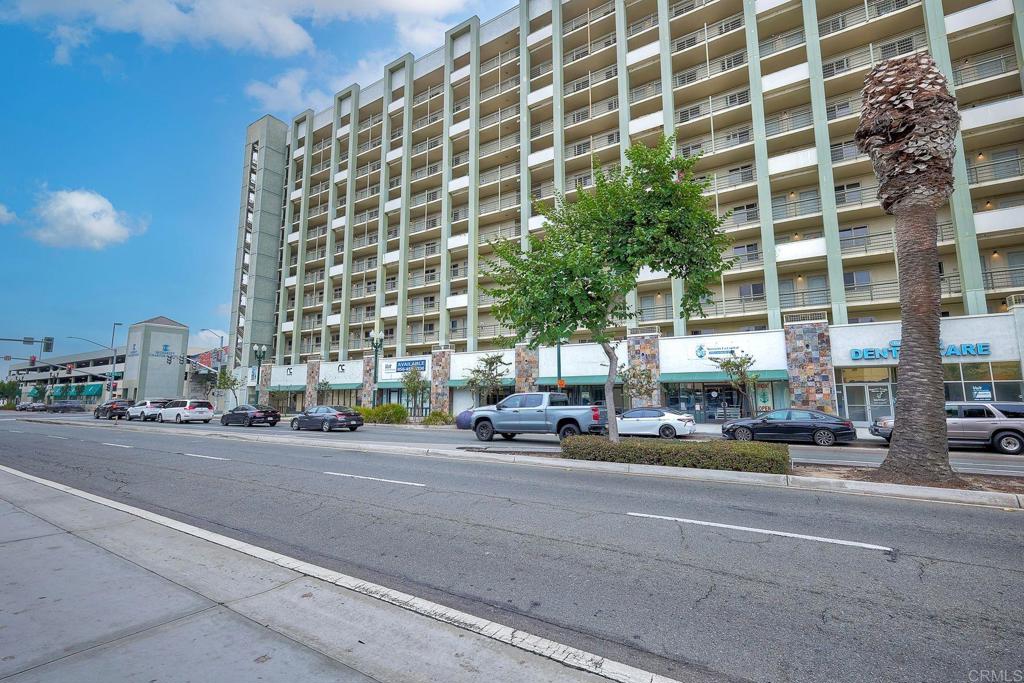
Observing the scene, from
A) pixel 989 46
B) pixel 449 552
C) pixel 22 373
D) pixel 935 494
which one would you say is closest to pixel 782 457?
pixel 935 494

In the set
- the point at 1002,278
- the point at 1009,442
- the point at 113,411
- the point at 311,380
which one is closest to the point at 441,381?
the point at 311,380

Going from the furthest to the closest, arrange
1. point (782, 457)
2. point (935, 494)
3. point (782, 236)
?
point (782, 236)
point (782, 457)
point (935, 494)

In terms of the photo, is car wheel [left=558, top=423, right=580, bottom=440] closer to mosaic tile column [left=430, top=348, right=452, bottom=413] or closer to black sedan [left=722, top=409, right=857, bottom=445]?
black sedan [left=722, top=409, right=857, bottom=445]

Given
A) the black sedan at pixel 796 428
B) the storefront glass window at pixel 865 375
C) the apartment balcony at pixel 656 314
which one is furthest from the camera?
the apartment balcony at pixel 656 314

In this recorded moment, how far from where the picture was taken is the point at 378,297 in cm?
4628

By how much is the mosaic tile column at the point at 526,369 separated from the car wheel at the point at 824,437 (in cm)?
1945

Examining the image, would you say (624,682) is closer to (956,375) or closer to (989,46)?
(956,375)

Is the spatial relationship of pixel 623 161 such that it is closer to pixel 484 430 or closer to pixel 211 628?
pixel 484 430

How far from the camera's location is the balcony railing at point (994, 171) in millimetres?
25062

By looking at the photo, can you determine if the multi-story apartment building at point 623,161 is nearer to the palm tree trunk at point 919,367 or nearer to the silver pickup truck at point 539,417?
the silver pickup truck at point 539,417

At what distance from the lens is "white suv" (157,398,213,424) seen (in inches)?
1315

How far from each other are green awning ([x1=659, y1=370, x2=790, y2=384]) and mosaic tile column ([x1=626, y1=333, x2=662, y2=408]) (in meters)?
0.61

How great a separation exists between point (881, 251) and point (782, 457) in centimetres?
2393

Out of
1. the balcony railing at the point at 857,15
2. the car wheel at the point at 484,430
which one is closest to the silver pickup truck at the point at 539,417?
the car wheel at the point at 484,430
